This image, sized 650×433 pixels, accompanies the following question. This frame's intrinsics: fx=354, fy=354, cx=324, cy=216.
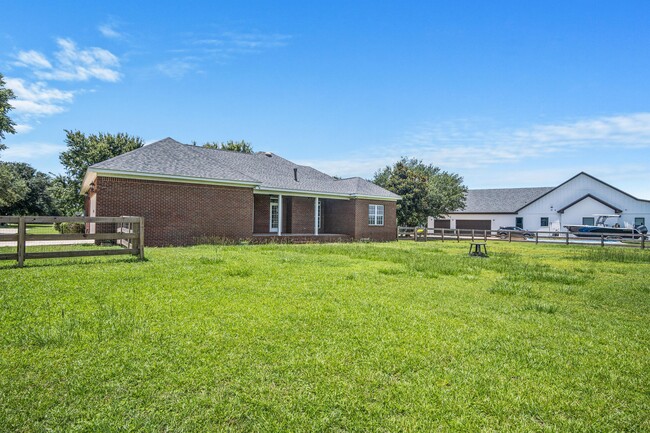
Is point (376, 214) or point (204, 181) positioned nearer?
point (204, 181)

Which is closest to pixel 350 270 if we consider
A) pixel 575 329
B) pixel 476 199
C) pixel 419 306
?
pixel 419 306

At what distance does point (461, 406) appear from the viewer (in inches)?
117

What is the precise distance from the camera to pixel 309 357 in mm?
3814

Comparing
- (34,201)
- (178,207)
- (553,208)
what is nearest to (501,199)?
(553,208)

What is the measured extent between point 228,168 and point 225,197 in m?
2.41

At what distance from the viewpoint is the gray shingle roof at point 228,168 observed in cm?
1612

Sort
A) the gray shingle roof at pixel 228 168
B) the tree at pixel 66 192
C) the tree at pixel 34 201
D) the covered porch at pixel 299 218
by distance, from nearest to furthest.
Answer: the gray shingle roof at pixel 228 168
the covered porch at pixel 299 218
the tree at pixel 66 192
the tree at pixel 34 201

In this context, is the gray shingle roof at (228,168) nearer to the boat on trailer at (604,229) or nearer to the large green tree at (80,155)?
the large green tree at (80,155)

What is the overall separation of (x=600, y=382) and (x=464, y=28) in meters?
14.8

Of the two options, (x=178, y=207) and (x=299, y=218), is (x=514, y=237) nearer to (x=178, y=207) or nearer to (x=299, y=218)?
(x=299, y=218)

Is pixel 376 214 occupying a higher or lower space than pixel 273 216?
higher

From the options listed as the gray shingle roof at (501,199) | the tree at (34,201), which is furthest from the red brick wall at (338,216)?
the tree at (34,201)

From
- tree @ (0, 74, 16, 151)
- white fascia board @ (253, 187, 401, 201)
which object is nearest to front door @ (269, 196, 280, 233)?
white fascia board @ (253, 187, 401, 201)

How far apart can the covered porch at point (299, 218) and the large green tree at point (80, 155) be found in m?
19.6
